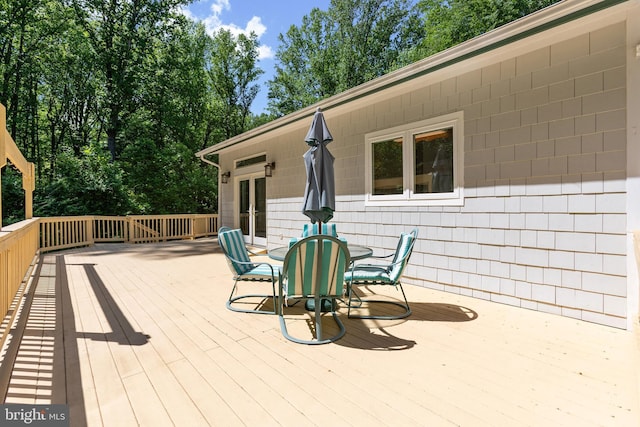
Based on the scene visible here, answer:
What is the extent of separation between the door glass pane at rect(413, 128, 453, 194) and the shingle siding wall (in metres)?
0.25

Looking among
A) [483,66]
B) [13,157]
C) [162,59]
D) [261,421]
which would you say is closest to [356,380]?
[261,421]

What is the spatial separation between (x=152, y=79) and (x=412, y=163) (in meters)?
14.5

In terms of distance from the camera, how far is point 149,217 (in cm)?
1065

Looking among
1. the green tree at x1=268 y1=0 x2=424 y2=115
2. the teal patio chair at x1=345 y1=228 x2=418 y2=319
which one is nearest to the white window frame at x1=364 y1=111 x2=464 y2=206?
the teal patio chair at x1=345 y1=228 x2=418 y2=319

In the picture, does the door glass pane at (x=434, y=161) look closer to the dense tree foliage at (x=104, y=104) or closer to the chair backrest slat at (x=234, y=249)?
the chair backrest slat at (x=234, y=249)

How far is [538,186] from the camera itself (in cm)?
352

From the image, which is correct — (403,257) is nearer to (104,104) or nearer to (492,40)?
(492,40)

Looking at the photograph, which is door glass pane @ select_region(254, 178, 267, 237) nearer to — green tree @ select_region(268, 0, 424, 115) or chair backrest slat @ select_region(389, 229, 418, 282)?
chair backrest slat @ select_region(389, 229, 418, 282)

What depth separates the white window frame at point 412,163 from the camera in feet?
13.8

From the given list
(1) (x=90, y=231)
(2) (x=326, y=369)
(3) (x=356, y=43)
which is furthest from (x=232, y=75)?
(2) (x=326, y=369)

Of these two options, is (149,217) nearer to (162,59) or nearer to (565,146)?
(162,59)

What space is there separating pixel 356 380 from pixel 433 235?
2860mm

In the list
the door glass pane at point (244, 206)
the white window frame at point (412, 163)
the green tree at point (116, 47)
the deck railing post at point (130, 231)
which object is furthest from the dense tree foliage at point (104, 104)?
the white window frame at point (412, 163)

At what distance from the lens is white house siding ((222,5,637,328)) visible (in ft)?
10.0
